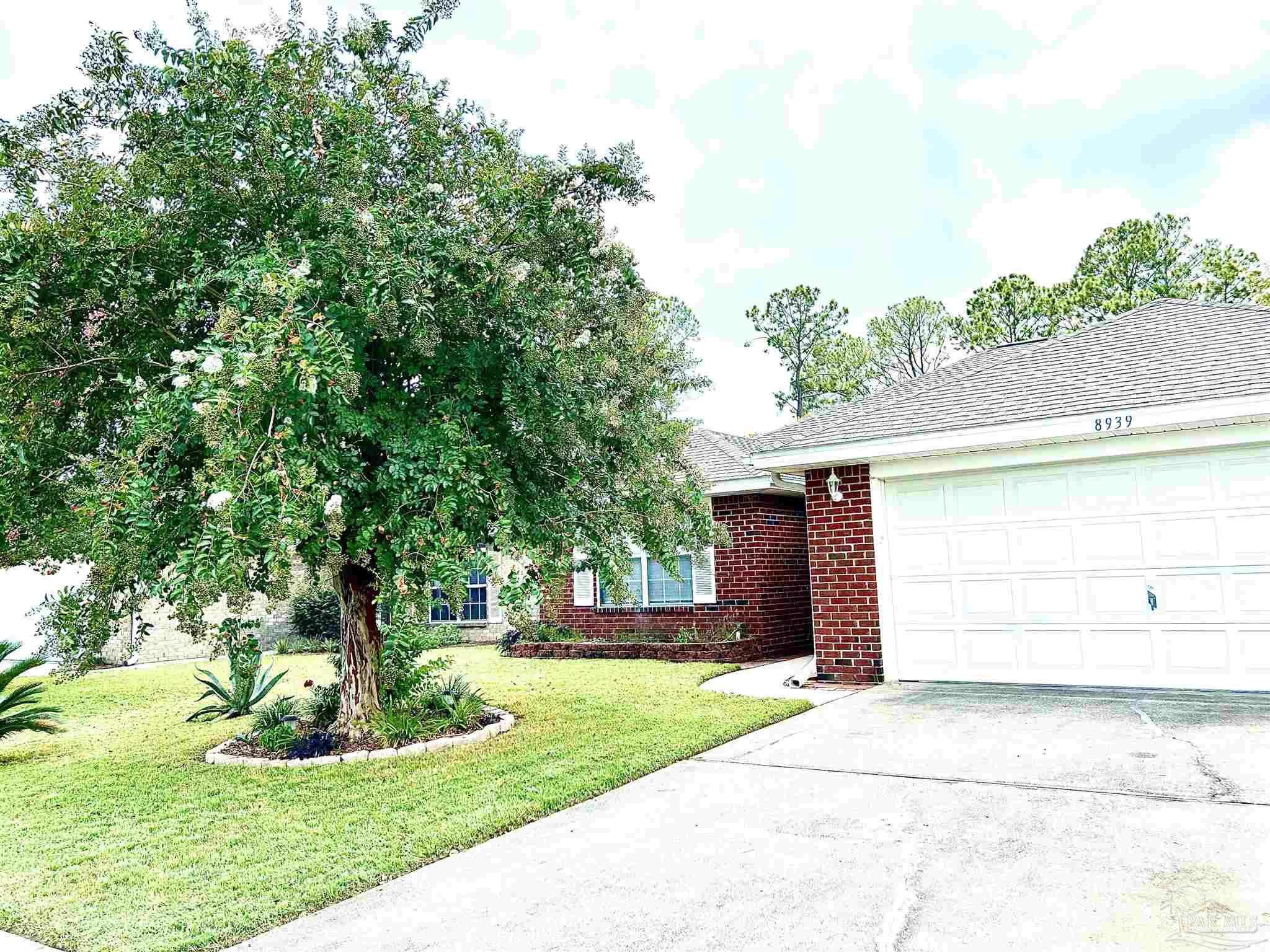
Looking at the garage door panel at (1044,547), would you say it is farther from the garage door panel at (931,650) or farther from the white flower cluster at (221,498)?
the white flower cluster at (221,498)

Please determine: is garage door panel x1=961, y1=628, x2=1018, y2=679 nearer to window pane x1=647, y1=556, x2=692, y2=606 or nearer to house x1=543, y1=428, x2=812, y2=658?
house x1=543, y1=428, x2=812, y2=658

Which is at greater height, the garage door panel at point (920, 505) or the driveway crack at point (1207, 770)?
the garage door panel at point (920, 505)

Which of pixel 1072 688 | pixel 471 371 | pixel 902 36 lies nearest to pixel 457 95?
pixel 471 371

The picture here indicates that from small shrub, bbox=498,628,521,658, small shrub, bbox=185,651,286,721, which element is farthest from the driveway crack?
small shrub, bbox=498,628,521,658

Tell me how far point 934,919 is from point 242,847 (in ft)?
12.2

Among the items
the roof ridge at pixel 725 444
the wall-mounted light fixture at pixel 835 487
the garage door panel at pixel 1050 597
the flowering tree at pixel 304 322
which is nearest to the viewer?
the flowering tree at pixel 304 322

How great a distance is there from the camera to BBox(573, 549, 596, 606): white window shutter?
573 inches

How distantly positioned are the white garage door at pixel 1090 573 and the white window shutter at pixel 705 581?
453cm

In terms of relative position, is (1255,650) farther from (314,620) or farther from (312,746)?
(314,620)

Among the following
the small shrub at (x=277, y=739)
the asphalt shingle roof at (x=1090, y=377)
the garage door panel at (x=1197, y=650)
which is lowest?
the small shrub at (x=277, y=739)

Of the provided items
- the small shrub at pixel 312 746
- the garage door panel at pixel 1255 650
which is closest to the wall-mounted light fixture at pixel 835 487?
the garage door panel at pixel 1255 650

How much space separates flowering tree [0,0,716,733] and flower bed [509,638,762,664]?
5955 mm

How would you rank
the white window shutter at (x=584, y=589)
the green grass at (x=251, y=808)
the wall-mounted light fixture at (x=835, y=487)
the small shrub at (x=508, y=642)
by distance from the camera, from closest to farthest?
the green grass at (x=251, y=808)
the wall-mounted light fixture at (x=835, y=487)
the white window shutter at (x=584, y=589)
the small shrub at (x=508, y=642)

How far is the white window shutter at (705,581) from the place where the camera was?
43.1ft
